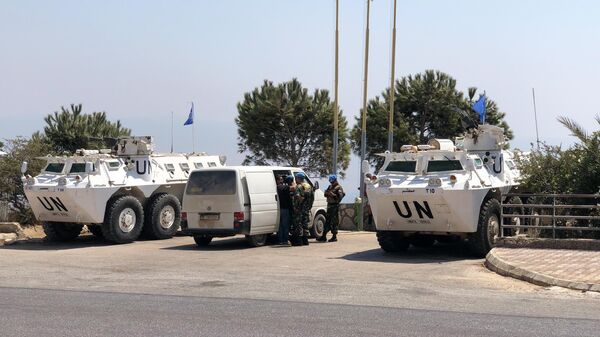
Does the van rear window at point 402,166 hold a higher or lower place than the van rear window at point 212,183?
higher

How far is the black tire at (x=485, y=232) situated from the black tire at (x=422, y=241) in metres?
1.79

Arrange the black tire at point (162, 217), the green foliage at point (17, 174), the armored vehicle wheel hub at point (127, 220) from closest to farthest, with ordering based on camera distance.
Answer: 1. the armored vehicle wheel hub at point (127, 220)
2. the black tire at point (162, 217)
3. the green foliage at point (17, 174)

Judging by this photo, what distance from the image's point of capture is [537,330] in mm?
8164

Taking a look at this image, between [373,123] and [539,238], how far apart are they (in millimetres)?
26354

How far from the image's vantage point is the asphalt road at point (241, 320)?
8.01 metres

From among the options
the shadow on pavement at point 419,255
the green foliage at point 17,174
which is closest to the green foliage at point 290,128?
the green foliage at point 17,174

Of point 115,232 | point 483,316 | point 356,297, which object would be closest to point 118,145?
point 115,232

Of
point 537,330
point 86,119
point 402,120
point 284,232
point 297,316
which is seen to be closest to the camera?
point 537,330

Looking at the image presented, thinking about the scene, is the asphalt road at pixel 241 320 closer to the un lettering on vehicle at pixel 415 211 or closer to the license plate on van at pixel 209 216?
the un lettering on vehicle at pixel 415 211

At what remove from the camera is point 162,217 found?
70.0 ft

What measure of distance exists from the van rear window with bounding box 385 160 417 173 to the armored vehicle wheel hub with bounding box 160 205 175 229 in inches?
276

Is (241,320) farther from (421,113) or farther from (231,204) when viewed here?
(421,113)

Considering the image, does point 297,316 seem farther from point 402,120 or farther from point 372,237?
point 402,120

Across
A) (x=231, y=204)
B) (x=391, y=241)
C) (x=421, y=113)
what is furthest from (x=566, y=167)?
(x=421, y=113)
